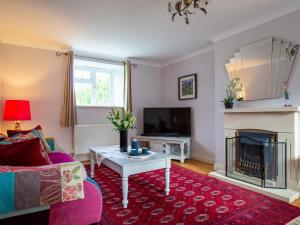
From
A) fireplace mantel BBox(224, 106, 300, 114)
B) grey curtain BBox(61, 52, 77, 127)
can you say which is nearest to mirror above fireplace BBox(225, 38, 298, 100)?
fireplace mantel BBox(224, 106, 300, 114)

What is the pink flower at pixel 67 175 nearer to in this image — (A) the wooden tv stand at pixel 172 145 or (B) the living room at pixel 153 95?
(B) the living room at pixel 153 95

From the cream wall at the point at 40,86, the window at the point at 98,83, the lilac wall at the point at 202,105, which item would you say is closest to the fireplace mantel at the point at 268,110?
the lilac wall at the point at 202,105

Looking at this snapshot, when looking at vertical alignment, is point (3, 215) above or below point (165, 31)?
below

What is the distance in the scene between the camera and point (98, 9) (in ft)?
8.07

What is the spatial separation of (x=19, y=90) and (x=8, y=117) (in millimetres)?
670

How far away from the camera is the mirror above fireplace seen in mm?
2518

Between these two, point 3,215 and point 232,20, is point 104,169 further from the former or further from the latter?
point 232,20

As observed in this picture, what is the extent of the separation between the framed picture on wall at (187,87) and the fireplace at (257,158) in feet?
5.02

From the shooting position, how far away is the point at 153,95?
16.7 feet

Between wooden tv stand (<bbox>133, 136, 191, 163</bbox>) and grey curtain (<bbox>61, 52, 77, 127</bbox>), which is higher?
grey curtain (<bbox>61, 52, 77, 127</bbox>)

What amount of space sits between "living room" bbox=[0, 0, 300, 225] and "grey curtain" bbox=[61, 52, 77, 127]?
1.1 inches

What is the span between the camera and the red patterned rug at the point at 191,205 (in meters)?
1.84

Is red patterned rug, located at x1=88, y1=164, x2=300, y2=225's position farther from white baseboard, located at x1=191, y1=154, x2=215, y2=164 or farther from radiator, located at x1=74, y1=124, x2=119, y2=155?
radiator, located at x1=74, y1=124, x2=119, y2=155

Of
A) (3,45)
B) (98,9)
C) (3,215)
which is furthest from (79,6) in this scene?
(3,215)
